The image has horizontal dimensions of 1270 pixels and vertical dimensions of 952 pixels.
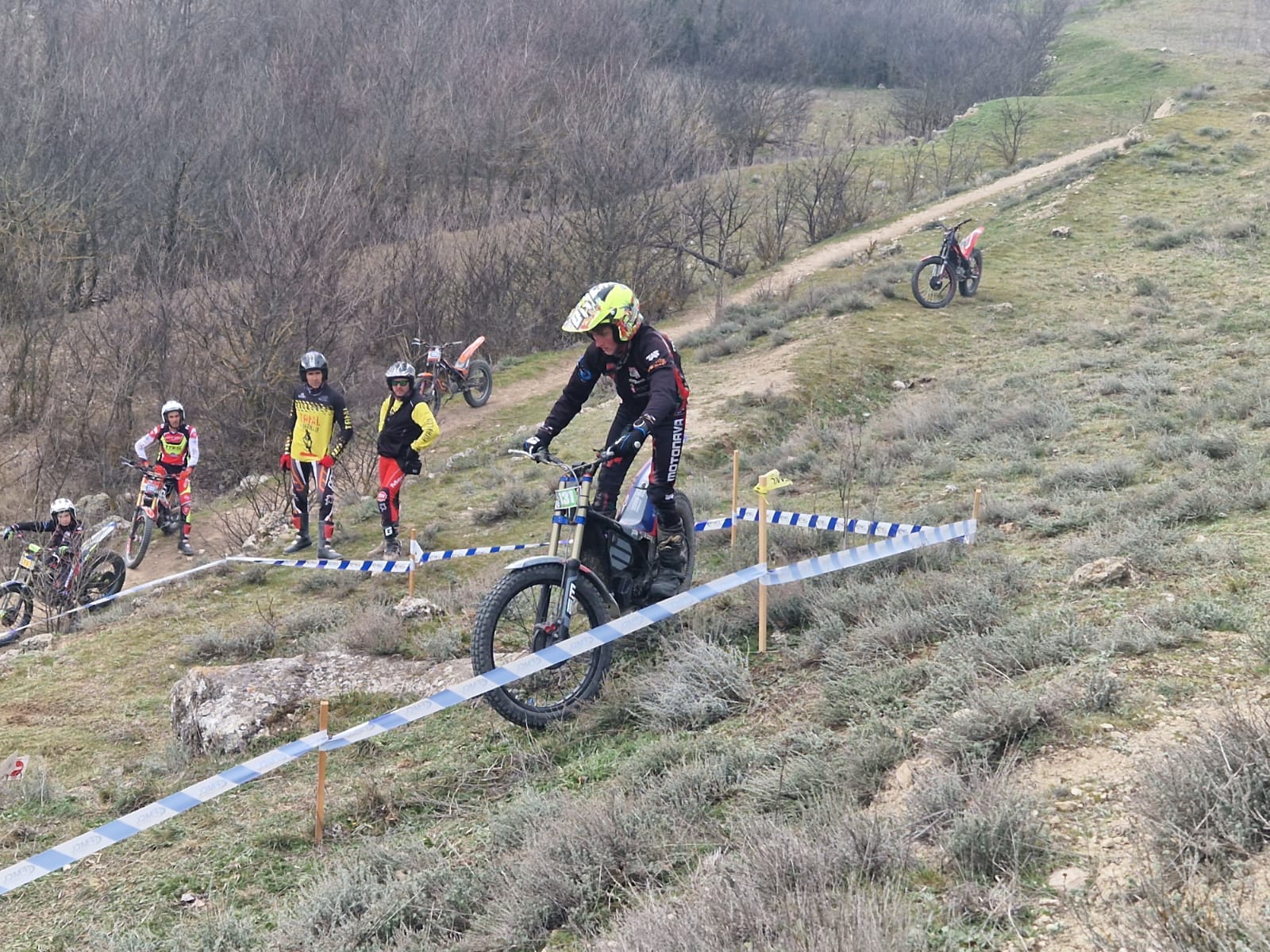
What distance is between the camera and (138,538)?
1174 centimetres

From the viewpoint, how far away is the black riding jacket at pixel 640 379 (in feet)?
18.4

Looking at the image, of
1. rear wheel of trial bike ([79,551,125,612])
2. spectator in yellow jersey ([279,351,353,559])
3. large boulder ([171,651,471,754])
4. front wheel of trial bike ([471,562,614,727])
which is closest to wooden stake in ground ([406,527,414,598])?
large boulder ([171,651,471,754])

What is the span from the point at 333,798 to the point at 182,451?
26.4ft

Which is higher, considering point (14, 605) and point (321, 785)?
point (321, 785)

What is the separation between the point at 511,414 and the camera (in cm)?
1745

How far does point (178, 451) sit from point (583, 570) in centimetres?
827

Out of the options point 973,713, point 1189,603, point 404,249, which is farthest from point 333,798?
point 404,249

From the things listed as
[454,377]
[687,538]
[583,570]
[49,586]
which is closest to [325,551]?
[49,586]

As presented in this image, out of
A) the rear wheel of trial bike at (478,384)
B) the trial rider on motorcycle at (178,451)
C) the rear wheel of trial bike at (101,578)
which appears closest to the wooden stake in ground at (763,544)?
the rear wheel of trial bike at (101,578)

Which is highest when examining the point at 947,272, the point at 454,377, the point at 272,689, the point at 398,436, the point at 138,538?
the point at 947,272

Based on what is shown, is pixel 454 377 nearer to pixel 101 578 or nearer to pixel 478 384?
pixel 478 384

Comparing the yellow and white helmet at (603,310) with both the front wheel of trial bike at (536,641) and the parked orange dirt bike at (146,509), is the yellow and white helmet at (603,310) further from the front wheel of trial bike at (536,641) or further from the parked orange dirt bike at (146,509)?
the parked orange dirt bike at (146,509)

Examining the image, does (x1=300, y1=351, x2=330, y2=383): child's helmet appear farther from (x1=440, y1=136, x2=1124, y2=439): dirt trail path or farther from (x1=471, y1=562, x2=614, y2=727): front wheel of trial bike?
(x1=471, y1=562, x2=614, y2=727): front wheel of trial bike

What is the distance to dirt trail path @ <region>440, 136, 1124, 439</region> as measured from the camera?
18.2 meters
